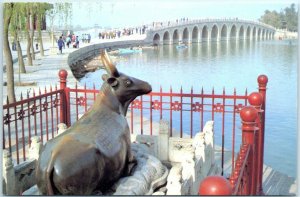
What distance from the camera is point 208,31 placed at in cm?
5431

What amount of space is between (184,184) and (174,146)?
122 cm

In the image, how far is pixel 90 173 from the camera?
10.3 feet

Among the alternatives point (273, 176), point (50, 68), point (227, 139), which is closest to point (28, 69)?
point (50, 68)

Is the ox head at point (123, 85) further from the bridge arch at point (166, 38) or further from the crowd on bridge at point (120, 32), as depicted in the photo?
the bridge arch at point (166, 38)

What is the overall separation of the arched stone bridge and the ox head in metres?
41.7

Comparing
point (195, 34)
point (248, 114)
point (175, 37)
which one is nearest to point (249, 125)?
point (248, 114)

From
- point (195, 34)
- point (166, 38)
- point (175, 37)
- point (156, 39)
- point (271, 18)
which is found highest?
point (271, 18)

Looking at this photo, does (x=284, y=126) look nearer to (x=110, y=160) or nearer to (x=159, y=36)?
(x=110, y=160)

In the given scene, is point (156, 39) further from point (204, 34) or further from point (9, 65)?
point (9, 65)

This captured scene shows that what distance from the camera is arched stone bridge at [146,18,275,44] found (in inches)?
1898

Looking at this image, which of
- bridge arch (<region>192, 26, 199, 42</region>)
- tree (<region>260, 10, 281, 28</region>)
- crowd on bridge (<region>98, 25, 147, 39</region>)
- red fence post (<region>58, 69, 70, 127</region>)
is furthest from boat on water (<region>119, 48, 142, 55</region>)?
red fence post (<region>58, 69, 70, 127</region>)

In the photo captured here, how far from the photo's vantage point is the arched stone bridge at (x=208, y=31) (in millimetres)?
48219

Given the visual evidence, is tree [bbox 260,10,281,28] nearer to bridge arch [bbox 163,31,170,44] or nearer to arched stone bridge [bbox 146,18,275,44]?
arched stone bridge [bbox 146,18,275,44]

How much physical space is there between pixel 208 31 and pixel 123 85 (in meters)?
51.8
